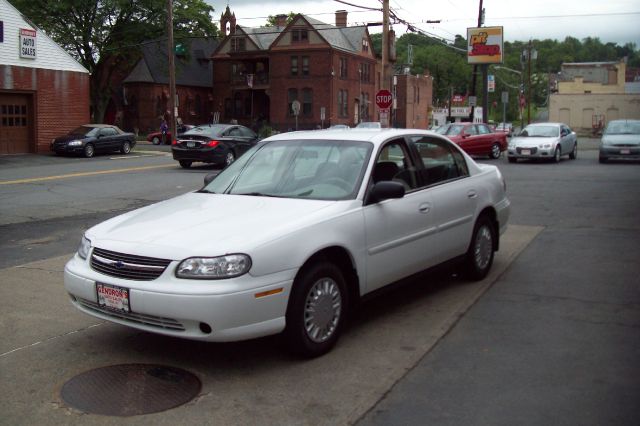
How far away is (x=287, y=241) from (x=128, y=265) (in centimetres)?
109

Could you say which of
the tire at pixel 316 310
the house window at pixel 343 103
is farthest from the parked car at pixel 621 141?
the house window at pixel 343 103

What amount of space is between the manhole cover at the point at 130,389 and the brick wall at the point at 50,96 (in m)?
28.6

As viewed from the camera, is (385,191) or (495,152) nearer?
(385,191)

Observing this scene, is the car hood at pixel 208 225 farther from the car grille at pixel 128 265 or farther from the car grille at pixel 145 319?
the car grille at pixel 145 319

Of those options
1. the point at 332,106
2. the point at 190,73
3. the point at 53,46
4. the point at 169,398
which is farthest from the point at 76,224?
the point at 190,73

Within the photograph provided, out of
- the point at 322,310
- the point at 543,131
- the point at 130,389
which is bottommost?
the point at 130,389

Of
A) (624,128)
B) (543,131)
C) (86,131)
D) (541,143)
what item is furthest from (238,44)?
(624,128)

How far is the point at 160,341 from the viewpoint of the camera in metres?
5.39

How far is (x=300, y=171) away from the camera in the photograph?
5898 millimetres

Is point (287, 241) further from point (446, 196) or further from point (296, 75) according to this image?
point (296, 75)

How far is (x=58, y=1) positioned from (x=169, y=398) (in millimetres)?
46011

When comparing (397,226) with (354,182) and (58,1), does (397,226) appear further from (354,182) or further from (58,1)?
(58,1)

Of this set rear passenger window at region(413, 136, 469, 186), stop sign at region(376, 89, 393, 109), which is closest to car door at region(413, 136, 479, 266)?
rear passenger window at region(413, 136, 469, 186)

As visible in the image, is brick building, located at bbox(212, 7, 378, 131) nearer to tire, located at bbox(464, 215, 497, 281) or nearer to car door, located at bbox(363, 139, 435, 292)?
tire, located at bbox(464, 215, 497, 281)
